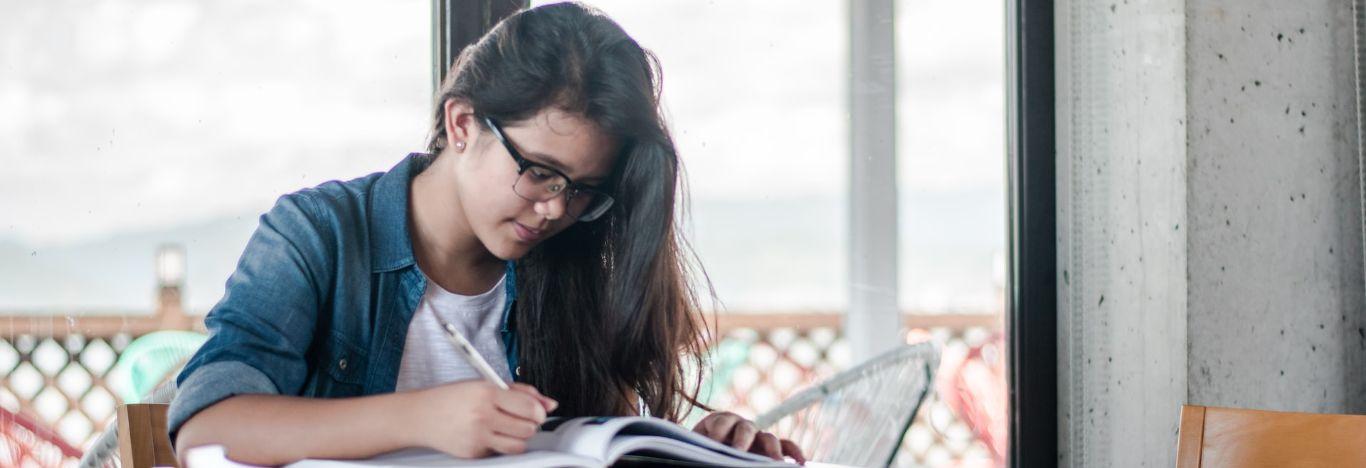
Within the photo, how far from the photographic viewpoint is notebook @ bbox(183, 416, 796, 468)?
0.84m

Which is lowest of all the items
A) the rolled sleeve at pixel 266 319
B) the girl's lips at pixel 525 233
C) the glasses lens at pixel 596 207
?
the rolled sleeve at pixel 266 319

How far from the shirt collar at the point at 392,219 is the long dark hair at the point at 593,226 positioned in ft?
0.16

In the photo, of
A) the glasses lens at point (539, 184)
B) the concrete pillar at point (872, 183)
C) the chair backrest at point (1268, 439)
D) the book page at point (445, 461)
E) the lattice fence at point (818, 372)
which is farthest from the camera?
the concrete pillar at point (872, 183)

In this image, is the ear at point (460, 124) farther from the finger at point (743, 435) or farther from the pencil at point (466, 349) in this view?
the finger at point (743, 435)

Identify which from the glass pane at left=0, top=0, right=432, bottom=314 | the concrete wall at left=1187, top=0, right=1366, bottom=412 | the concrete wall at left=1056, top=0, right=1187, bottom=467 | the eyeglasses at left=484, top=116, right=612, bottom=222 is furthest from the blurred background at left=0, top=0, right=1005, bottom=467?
the concrete wall at left=1187, top=0, right=1366, bottom=412

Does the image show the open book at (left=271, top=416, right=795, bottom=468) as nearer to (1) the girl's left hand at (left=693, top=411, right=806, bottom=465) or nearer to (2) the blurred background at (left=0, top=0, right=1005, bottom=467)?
(1) the girl's left hand at (left=693, top=411, right=806, bottom=465)

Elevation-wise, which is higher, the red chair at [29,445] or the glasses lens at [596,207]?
the glasses lens at [596,207]

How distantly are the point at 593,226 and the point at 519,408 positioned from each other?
0.33 meters

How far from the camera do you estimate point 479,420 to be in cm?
92

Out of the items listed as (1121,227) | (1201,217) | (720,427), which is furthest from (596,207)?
(1201,217)

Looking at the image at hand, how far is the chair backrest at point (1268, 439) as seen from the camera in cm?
133

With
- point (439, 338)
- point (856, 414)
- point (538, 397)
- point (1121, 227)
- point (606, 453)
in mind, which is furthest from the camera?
point (1121, 227)

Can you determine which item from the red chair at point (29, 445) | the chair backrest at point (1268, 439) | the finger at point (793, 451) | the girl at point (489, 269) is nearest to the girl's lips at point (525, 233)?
the girl at point (489, 269)

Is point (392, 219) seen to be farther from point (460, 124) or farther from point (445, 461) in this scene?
point (445, 461)
